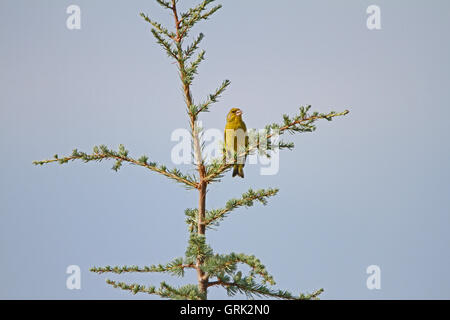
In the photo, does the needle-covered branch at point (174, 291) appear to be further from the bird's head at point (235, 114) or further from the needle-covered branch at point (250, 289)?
the bird's head at point (235, 114)

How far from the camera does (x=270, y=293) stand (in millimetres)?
4156

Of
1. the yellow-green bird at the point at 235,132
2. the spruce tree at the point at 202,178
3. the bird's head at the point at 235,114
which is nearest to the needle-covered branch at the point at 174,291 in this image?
the spruce tree at the point at 202,178

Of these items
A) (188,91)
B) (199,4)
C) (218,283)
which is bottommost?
(218,283)

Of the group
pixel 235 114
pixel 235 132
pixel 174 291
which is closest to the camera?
pixel 174 291

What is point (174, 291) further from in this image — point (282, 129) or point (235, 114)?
point (235, 114)

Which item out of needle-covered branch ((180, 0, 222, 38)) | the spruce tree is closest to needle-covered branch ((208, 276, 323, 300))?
the spruce tree

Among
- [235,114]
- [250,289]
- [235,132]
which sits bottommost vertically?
[250,289]

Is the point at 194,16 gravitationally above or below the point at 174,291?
above

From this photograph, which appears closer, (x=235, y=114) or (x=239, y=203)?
(x=239, y=203)

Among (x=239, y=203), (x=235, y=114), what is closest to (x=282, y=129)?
(x=239, y=203)
